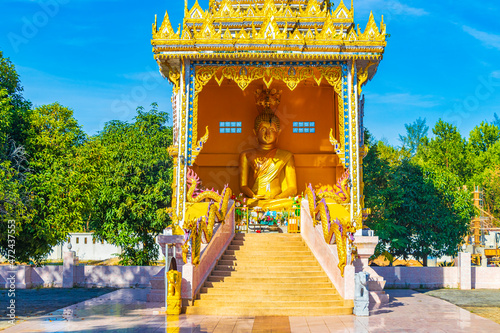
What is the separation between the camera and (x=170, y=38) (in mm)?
12125

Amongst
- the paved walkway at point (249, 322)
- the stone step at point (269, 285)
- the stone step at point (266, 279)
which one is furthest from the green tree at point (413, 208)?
the stone step at point (269, 285)

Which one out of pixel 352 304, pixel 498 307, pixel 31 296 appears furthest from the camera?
pixel 31 296

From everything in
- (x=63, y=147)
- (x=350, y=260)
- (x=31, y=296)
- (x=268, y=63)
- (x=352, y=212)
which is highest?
(x=268, y=63)

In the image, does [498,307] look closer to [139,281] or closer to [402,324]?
[402,324]

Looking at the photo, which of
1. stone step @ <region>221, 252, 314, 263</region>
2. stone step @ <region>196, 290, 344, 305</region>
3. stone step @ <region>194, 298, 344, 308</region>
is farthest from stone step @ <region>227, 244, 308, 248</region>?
stone step @ <region>194, 298, 344, 308</region>

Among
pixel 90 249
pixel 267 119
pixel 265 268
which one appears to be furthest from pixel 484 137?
pixel 265 268

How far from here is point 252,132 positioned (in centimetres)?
1658

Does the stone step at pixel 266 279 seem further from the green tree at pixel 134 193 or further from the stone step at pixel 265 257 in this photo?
the green tree at pixel 134 193

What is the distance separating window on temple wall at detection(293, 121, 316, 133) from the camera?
54.1 feet

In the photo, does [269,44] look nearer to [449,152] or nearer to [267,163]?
[267,163]

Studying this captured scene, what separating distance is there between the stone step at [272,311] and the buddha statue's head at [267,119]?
282 inches

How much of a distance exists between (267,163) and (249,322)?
7.56m

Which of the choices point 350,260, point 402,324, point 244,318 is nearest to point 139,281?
point 244,318

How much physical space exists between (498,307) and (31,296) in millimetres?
11163
